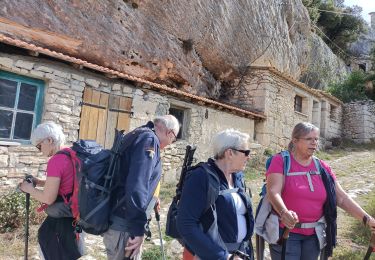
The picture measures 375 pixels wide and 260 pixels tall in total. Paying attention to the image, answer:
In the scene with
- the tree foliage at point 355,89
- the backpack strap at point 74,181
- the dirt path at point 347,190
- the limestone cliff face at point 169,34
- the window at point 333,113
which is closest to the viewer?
the backpack strap at point 74,181

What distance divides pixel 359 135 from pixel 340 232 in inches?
557

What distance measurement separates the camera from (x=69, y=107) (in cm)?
685

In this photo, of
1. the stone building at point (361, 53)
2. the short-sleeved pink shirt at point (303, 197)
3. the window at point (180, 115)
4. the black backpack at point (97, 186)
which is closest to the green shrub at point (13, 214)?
the black backpack at point (97, 186)

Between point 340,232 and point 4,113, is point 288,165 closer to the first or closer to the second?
point 340,232

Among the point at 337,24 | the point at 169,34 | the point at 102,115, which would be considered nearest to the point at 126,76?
the point at 102,115

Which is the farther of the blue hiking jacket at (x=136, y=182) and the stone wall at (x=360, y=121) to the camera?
the stone wall at (x=360, y=121)

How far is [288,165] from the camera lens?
8.80 feet

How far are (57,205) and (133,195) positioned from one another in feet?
2.51

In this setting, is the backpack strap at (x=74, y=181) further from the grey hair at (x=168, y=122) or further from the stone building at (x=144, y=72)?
the stone building at (x=144, y=72)

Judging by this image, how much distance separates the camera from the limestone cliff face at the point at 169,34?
23.8ft

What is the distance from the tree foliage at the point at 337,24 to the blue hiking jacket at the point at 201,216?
2175 centimetres

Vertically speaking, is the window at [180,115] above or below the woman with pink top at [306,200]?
above

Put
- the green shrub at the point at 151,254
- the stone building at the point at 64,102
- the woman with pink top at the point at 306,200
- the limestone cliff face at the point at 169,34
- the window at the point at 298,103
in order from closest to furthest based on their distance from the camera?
the woman with pink top at the point at 306,200
the green shrub at the point at 151,254
the stone building at the point at 64,102
the limestone cliff face at the point at 169,34
the window at the point at 298,103

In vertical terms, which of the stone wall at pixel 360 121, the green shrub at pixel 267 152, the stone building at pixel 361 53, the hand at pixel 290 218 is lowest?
the hand at pixel 290 218
